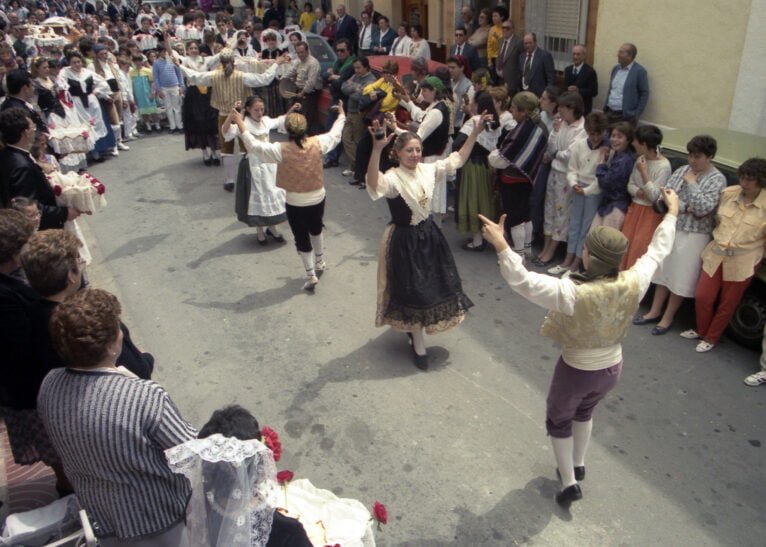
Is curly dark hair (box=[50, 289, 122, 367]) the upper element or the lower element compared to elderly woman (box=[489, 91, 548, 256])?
upper

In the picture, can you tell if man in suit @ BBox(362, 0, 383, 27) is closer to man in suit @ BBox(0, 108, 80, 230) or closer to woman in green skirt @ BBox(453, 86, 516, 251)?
woman in green skirt @ BBox(453, 86, 516, 251)

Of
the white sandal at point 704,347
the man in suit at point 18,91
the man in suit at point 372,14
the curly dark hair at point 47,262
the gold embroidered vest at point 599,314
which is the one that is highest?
the man in suit at point 372,14

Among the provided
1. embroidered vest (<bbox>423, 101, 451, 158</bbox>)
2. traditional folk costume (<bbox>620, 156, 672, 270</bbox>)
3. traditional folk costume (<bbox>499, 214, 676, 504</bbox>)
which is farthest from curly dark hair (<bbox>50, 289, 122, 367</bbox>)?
embroidered vest (<bbox>423, 101, 451, 158</bbox>)

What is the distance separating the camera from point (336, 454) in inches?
170

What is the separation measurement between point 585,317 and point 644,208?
9.16ft

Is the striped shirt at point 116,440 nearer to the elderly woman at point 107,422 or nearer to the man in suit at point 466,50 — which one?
the elderly woman at point 107,422

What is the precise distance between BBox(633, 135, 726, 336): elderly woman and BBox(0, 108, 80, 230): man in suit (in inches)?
190

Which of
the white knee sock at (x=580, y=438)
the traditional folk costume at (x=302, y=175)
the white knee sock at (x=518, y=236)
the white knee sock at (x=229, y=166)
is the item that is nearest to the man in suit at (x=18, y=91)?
the traditional folk costume at (x=302, y=175)

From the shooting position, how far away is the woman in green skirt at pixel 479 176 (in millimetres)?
6887

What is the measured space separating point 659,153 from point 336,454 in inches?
148

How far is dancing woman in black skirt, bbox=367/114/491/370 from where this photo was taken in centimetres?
484

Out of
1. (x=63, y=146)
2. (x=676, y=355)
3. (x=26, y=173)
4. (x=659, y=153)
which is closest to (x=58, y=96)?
(x=63, y=146)

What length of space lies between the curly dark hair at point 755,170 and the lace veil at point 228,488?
411cm

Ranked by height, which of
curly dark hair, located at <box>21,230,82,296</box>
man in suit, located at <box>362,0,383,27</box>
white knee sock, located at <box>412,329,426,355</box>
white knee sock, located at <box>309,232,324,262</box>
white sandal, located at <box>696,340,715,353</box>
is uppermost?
man in suit, located at <box>362,0,383,27</box>
